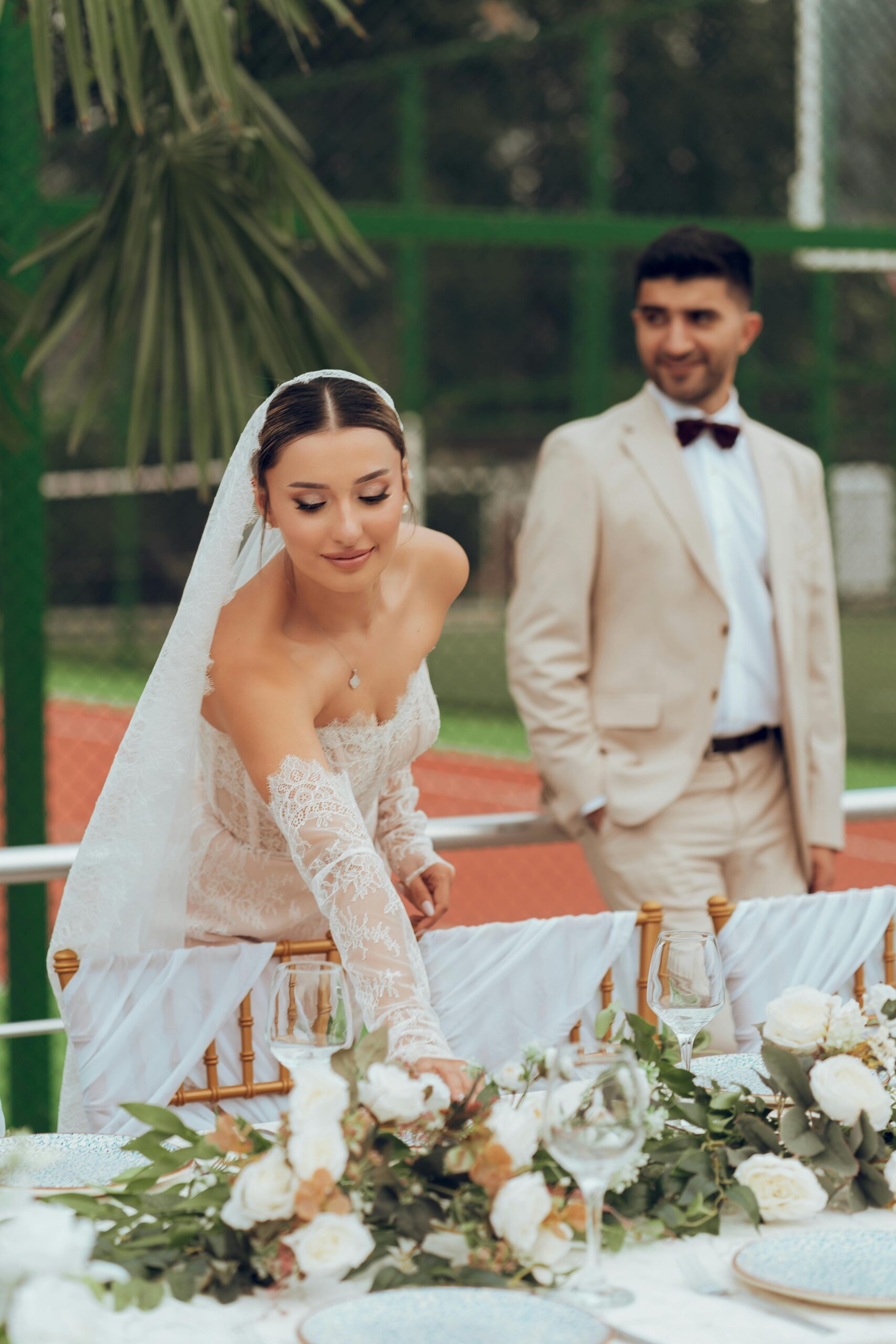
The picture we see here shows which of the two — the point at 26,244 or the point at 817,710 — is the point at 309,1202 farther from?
the point at 26,244

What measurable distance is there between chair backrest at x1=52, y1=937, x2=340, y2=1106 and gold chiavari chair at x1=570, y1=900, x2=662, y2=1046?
391mm

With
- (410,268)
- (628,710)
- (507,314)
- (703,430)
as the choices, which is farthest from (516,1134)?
(507,314)

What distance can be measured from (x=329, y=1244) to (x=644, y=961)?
Result: 3.91 ft

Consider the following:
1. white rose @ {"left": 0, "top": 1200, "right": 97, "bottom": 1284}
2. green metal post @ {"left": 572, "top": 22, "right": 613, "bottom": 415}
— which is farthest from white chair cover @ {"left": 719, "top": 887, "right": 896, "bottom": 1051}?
green metal post @ {"left": 572, "top": 22, "right": 613, "bottom": 415}

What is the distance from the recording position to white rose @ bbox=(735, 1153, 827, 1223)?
1.57 m

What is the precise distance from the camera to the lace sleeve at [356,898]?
197cm

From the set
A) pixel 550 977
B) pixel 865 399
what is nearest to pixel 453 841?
pixel 550 977

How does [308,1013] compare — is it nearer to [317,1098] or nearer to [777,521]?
[317,1098]

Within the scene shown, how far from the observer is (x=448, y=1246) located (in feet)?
4.92

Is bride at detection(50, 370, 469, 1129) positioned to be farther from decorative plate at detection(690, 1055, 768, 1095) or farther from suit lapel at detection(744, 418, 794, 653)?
suit lapel at detection(744, 418, 794, 653)

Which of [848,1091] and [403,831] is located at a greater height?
[403,831]

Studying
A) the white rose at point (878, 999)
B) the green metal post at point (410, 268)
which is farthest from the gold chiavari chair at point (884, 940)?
the green metal post at point (410, 268)

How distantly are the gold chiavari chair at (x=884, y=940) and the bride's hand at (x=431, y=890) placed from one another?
0.39 metres

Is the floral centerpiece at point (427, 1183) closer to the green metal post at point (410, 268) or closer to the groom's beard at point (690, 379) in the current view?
the groom's beard at point (690, 379)
